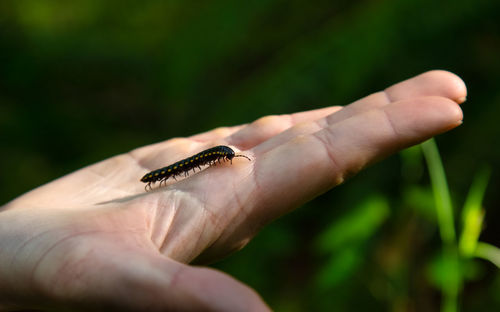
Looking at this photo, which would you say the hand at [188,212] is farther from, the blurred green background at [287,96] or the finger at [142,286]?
the blurred green background at [287,96]

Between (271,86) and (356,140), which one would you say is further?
(271,86)

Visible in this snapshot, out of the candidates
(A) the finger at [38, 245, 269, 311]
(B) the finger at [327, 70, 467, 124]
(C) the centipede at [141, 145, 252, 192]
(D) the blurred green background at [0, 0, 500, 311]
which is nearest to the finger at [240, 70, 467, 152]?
(B) the finger at [327, 70, 467, 124]

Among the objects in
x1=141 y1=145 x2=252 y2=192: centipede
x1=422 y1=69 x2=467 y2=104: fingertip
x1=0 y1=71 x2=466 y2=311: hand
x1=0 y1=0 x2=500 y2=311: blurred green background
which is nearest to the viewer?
x1=0 y1=71 x2=466 y2=311: hand

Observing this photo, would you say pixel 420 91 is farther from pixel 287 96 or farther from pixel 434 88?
pixel 287 96

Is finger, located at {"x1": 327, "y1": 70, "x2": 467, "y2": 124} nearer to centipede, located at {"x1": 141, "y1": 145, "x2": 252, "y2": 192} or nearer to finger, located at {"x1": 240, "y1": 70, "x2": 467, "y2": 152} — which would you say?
finger, located at {"x1": 240, "y1": 70, "x2": 467, "y2": 152}

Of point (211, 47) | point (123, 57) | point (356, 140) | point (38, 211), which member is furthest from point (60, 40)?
point (356, 140)

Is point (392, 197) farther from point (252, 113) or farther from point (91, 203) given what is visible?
point (91, 203)

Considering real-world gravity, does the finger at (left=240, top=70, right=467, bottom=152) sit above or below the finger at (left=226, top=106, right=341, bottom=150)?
below
